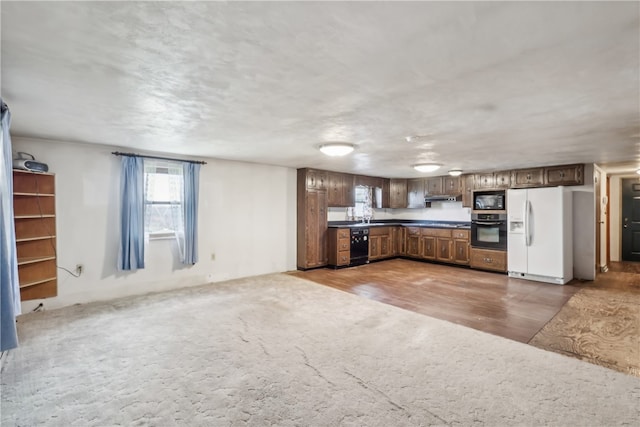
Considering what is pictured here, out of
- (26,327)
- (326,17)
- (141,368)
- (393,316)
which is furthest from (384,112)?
(26,327)

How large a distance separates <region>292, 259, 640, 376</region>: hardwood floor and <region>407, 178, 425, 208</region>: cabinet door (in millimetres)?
Result: 2025

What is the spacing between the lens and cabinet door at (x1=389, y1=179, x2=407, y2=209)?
27.6ft

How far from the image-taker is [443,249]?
729 cm

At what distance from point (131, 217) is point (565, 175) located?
297 inches

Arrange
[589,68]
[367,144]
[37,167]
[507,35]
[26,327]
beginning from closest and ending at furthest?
[507,35], [589,68], [26,327], [37,167], [367,144]

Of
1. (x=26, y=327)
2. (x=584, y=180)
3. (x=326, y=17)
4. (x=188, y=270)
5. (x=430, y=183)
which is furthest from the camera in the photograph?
(x=430, y=183)

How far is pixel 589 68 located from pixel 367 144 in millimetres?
2410

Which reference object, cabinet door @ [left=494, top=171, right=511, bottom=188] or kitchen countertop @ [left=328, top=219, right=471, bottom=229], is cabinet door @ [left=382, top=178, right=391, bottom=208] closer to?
kitchen countertop @ [left=328, top=219, right=471, bottom=229]

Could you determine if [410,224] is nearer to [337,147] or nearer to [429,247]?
[429,247]

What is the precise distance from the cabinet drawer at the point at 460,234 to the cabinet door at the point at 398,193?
167 centimetres

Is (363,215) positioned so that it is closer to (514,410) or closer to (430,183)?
(430,183)

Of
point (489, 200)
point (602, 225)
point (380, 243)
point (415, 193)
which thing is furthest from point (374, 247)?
point (602, 225)

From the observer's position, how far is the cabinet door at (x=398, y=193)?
8.41m

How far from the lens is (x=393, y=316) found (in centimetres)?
371
